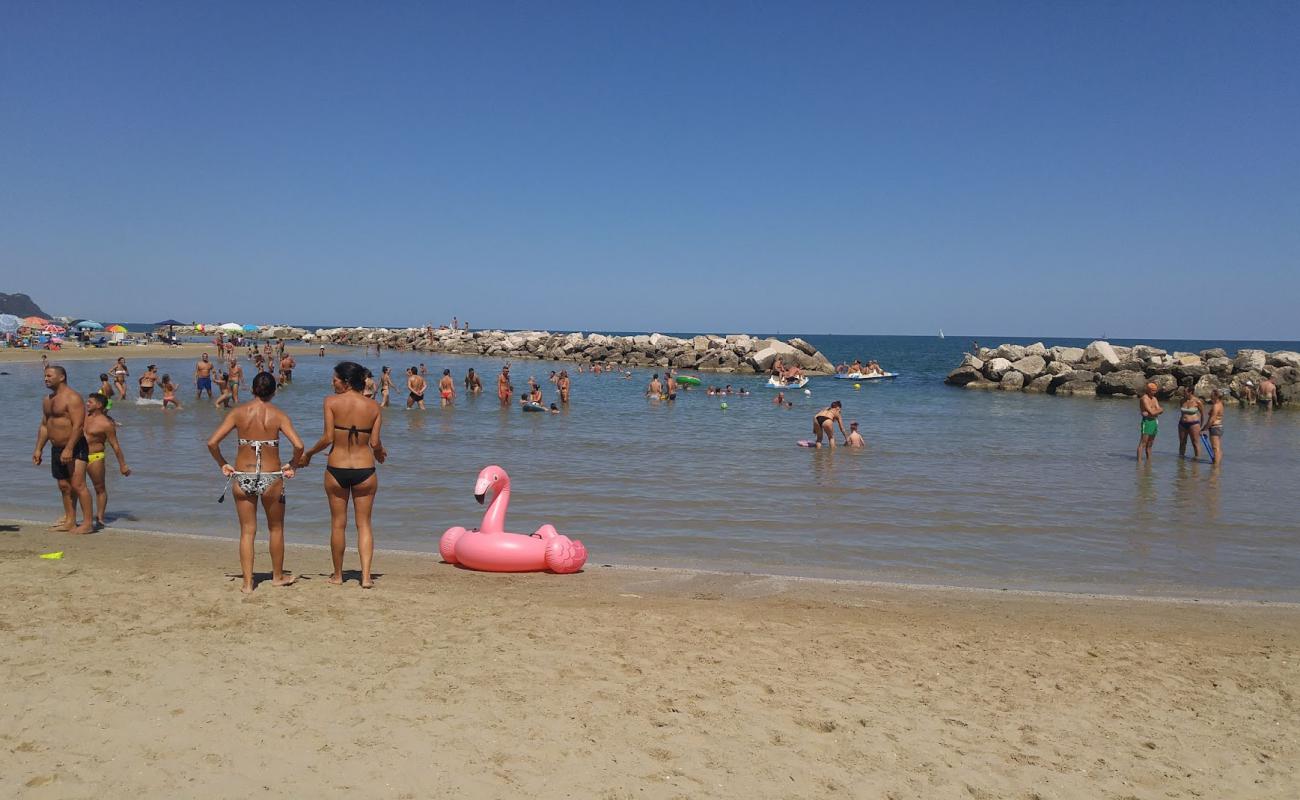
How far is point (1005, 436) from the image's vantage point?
2005cm

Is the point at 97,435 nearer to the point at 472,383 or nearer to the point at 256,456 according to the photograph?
the point at 256,456

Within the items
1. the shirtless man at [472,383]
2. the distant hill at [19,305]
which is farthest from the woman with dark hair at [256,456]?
the distant hill at [19,305]

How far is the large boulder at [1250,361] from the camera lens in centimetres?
3120

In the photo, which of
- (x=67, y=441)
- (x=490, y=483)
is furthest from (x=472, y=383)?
(x=490, y=483)

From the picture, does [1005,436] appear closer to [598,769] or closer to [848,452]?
[848,452]

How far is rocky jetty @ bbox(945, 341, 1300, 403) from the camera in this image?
30250 millimetres

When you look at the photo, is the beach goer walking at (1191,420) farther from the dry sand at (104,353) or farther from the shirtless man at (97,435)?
the dry sand at (104,353)

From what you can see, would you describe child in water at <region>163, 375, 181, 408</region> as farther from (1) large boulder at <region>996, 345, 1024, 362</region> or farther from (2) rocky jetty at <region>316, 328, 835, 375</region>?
(1) large boulder at <region>996, 345, 1024, 362</region>

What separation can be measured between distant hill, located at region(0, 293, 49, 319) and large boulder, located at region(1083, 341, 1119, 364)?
11475 cm

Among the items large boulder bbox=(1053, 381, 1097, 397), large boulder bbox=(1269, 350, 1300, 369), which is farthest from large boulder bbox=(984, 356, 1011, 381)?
large boulder bbox=(1269, 350, 1300, 369)

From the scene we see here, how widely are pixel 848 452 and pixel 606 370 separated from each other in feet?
98.4

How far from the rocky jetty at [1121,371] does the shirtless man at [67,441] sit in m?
32.0

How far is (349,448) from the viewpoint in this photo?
608cm

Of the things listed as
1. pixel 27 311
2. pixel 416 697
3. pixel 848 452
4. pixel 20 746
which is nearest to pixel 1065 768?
pixel 416 697
